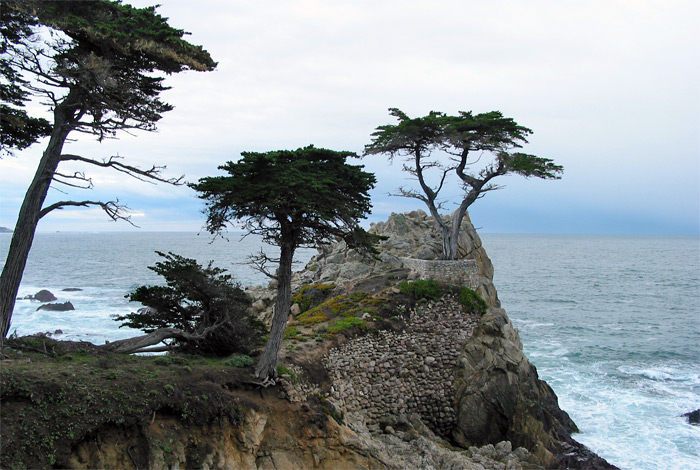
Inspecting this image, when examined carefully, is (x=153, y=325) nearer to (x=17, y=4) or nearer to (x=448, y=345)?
(x=17, y=4)

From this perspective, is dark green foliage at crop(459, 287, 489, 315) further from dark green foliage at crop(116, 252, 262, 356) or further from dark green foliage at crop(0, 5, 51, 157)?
dark green foliage at crop(0, 5, 51, 157)

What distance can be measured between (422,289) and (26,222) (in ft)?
54.7

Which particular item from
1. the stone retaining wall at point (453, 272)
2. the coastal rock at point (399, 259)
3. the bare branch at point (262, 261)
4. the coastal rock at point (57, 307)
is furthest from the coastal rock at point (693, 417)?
the coastal rock at point (57, 307)

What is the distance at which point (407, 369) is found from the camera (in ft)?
63.7

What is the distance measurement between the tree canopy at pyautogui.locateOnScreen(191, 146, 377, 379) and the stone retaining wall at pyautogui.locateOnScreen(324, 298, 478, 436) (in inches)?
176

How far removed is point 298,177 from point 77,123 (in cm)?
633

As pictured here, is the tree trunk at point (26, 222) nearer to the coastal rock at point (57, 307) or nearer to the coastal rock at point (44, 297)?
the coastal rock at point (57, 307)

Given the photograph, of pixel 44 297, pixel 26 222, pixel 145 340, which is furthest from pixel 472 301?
pixel 44 297

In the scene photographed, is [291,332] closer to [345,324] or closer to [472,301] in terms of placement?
[345,324]

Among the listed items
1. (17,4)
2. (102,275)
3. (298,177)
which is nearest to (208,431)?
(298,177)

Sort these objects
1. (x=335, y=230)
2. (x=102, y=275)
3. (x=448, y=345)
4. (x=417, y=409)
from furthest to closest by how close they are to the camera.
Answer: (x=102, y=275), (x=448, y=345), (x=417, y=409), (x=335, y=230)

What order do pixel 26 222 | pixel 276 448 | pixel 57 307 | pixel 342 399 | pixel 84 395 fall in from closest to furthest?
pixel 84 395, pixel 26 222, pixel 276 448, pixel 342 399, pixel 57 307

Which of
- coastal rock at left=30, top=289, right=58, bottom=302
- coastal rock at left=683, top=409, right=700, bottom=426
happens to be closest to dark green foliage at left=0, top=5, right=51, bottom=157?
coastal rock at left=683, top=409, right=700, bottom=426

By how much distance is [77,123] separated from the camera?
12.5 metres
